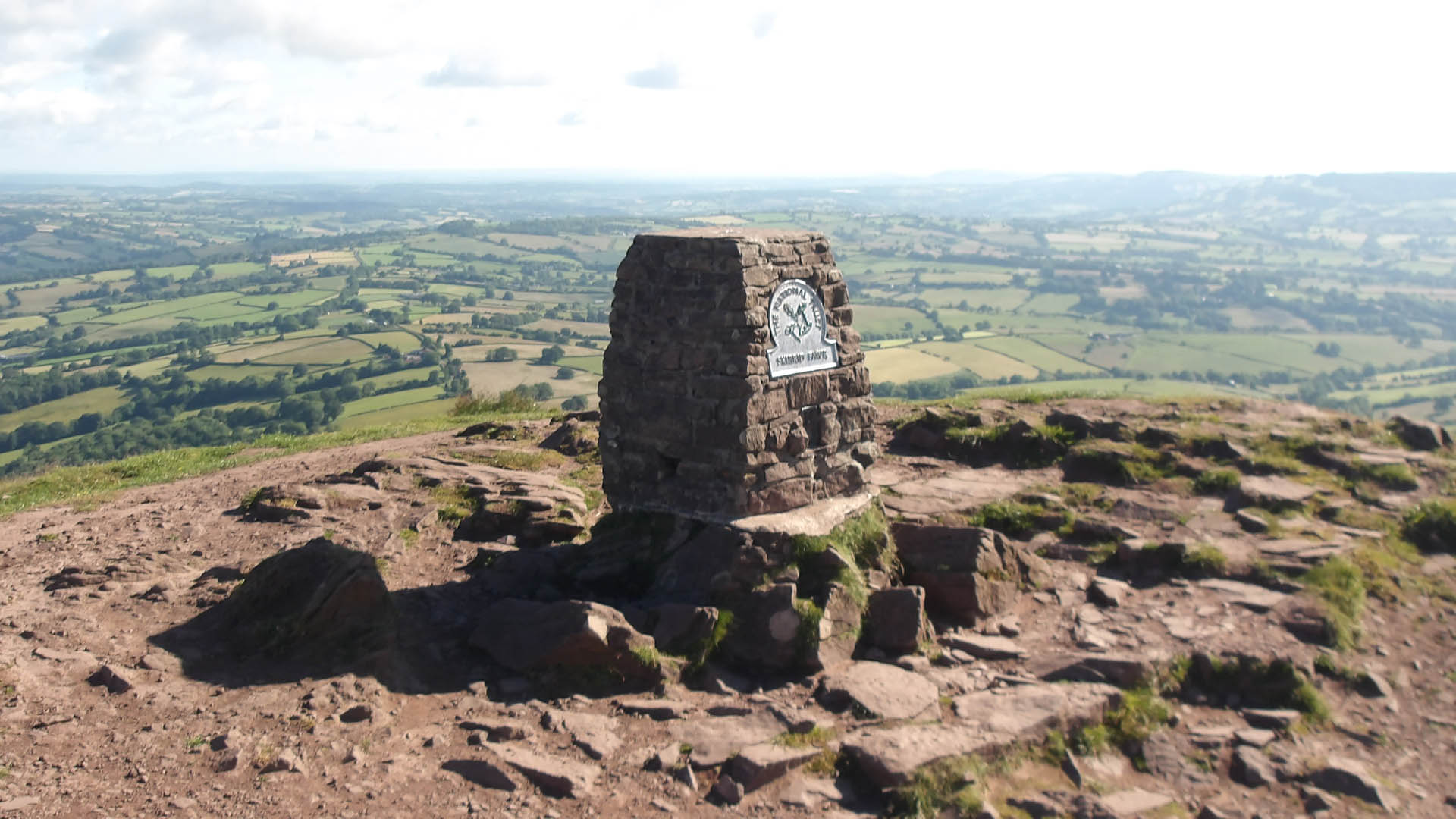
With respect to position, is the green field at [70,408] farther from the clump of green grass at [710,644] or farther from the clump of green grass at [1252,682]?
the clump of green grass at [1252,682]

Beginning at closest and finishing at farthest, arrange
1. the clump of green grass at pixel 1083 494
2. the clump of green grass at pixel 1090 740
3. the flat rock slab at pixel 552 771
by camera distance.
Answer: the flat rock slab at pixel 552 771 < the clump of green grass at pixel 1090 740 < the clump of green grass at pixel 1083 494

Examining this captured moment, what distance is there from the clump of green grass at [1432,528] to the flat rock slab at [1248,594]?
125 inches

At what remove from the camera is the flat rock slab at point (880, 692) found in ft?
26.4

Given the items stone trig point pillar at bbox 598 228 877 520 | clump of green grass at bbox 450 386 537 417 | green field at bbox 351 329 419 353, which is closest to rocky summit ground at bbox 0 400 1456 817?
stone trig point pillar at bbox 598 228 877 520

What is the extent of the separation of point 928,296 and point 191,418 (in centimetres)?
6603

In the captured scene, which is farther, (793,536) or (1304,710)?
(793,536)

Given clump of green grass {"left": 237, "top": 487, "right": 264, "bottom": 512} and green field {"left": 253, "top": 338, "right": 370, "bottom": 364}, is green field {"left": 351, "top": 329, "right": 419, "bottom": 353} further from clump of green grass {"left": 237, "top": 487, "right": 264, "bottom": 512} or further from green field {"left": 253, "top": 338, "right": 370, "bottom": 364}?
clump of green grass {"left": 237, "top": 487, "right": 264, "bottom": 512}

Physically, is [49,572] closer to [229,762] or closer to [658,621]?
[229,762]

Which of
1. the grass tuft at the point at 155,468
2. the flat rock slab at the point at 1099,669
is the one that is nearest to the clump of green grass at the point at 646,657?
the flat rock slab at the point at 1099,669

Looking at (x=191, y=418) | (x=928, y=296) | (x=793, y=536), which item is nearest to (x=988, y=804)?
(x=793, y=536)

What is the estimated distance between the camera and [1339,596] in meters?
10.1

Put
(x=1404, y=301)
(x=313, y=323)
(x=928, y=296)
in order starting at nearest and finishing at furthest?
(x=313, y=323), (x=928, y=296), (x=1404, y=301)

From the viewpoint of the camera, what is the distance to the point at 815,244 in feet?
34.4

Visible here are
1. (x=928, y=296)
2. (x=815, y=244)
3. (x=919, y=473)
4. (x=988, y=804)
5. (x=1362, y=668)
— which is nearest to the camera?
(x=988, y=804)
